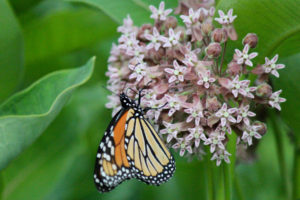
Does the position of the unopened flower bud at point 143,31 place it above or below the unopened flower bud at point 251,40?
above

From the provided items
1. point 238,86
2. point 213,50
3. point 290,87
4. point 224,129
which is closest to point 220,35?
point 213,50

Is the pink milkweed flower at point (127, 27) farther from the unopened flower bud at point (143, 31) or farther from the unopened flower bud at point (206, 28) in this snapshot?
the unopened flower bud at point (206, 28)

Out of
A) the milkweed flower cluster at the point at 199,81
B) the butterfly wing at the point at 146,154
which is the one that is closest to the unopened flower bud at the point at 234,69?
the milkweed flower cluster at the point at 199,81

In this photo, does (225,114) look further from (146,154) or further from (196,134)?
(146,154)

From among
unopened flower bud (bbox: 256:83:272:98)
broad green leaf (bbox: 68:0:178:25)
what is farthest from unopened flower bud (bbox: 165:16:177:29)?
A: unopened flower bud (bbox: 256:83:272:98)

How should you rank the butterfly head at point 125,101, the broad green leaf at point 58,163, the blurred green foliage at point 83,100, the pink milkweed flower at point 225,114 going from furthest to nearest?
the broad green leaf at point 58,163 → the butterfly head at point 125,101 → the blurred green foliage at point 83,100 → the pink milkweed flower at point 225,114

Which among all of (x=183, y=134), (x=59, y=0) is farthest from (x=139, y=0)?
(x=59, y=0)

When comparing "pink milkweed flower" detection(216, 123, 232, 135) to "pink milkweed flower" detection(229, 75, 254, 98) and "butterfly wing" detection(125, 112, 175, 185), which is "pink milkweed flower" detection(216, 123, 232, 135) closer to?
"pink milkweed flower" detection(229, 75, 254, 98)
